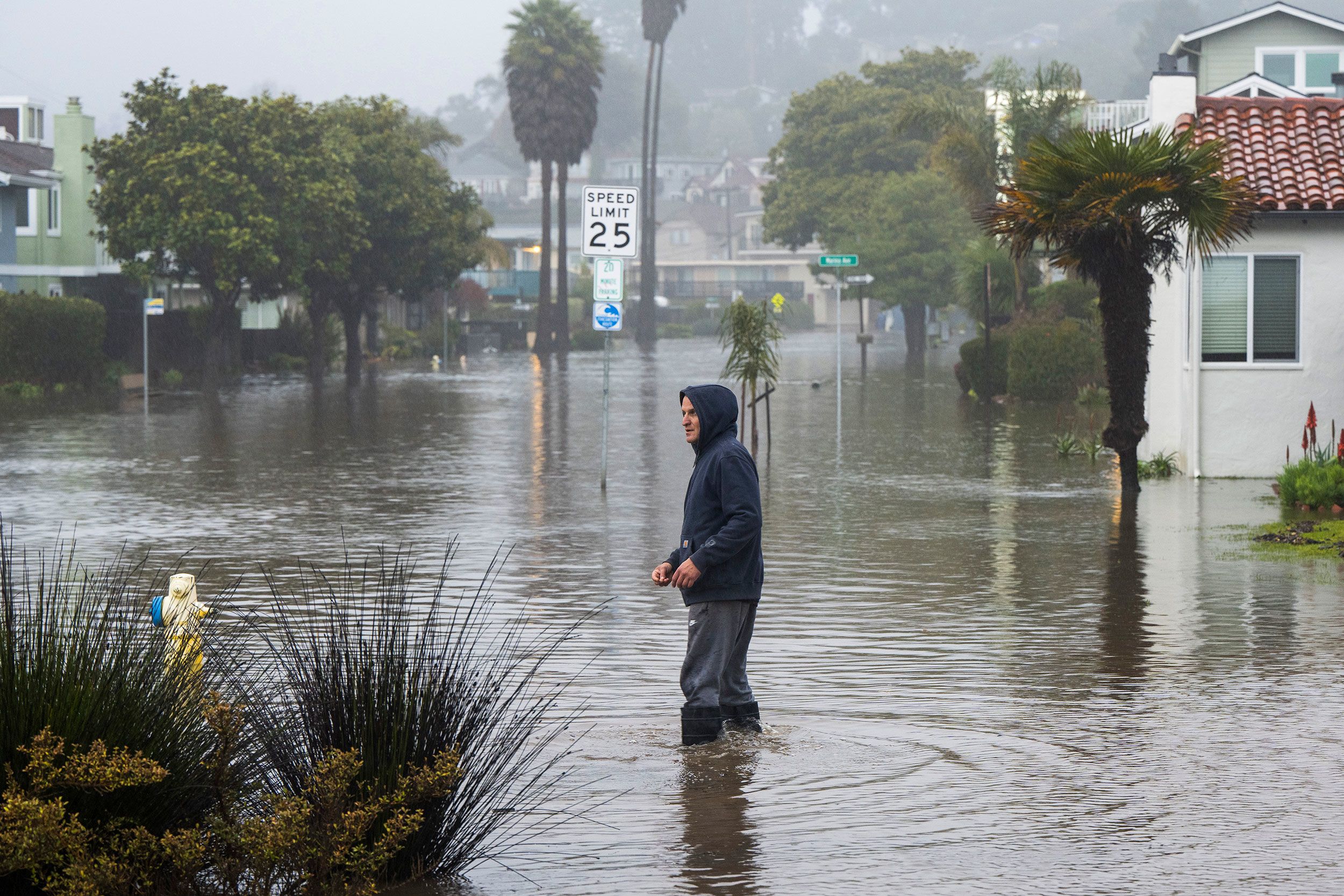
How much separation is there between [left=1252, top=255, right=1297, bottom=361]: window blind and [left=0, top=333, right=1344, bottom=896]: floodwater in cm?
197

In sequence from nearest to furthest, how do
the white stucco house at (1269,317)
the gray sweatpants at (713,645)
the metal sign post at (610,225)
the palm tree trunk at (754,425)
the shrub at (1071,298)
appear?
the gray sweatpants at (713,645)
the metal sign post at (610,225)
the white stucco house at (1269,317)
the palm tree trunk at (754,425)
the shrub at (1071,298)

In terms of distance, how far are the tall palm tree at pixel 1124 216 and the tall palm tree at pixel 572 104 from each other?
61943 millimetres

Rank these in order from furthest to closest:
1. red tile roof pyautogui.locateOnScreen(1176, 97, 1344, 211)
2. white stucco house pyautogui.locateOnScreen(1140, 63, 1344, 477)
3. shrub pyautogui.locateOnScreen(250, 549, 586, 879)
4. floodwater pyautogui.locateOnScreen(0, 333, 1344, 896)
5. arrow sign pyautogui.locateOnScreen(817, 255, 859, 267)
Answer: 1. arrow sign pyautogui.locateOnScreen(817, 255, 859, 267)
2. white stucco house pyautogui.locateOnScreen(1140, 63, 1344, 477)
3. red tile roof pyautogui.locateOnScreen(1176, 97, 1344, 211)
4. floodwater pyautogui.locateOnScreen(0, 333, 1344, 896)
5. shrub pyautogui.locateOnScreen(250, 549, 586, 879)

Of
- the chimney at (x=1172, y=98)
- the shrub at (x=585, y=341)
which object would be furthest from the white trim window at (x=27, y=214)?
the chimney at (x=1172, y=98)

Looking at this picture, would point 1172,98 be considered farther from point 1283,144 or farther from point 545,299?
point 545,299

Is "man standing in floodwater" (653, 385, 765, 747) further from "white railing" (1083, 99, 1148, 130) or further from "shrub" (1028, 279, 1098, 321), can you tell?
"white railing" (1083, 99, 1148, 130)

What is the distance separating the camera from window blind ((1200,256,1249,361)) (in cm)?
2072

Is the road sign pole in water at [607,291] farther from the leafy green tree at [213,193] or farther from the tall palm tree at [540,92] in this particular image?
the tall palm tree at [540,92]

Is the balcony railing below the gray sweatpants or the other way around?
the other way around

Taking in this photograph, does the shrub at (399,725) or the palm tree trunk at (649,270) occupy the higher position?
the palm tree trunk at (649,270)

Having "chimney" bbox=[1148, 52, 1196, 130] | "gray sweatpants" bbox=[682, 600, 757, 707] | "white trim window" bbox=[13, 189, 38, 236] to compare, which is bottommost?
"gray sweatpants" bbox=[682, 600, 757, 707]

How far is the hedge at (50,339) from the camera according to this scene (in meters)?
41.6

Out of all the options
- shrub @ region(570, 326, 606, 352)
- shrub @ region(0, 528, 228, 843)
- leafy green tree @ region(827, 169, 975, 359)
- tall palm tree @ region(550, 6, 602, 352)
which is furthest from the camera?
shrub @ region(570, 326, 606, 352)

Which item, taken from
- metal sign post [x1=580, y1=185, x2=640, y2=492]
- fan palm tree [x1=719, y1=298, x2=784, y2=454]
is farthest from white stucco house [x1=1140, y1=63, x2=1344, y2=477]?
metal sign post [x1=580, y1=185, x2=640, y2=492]
